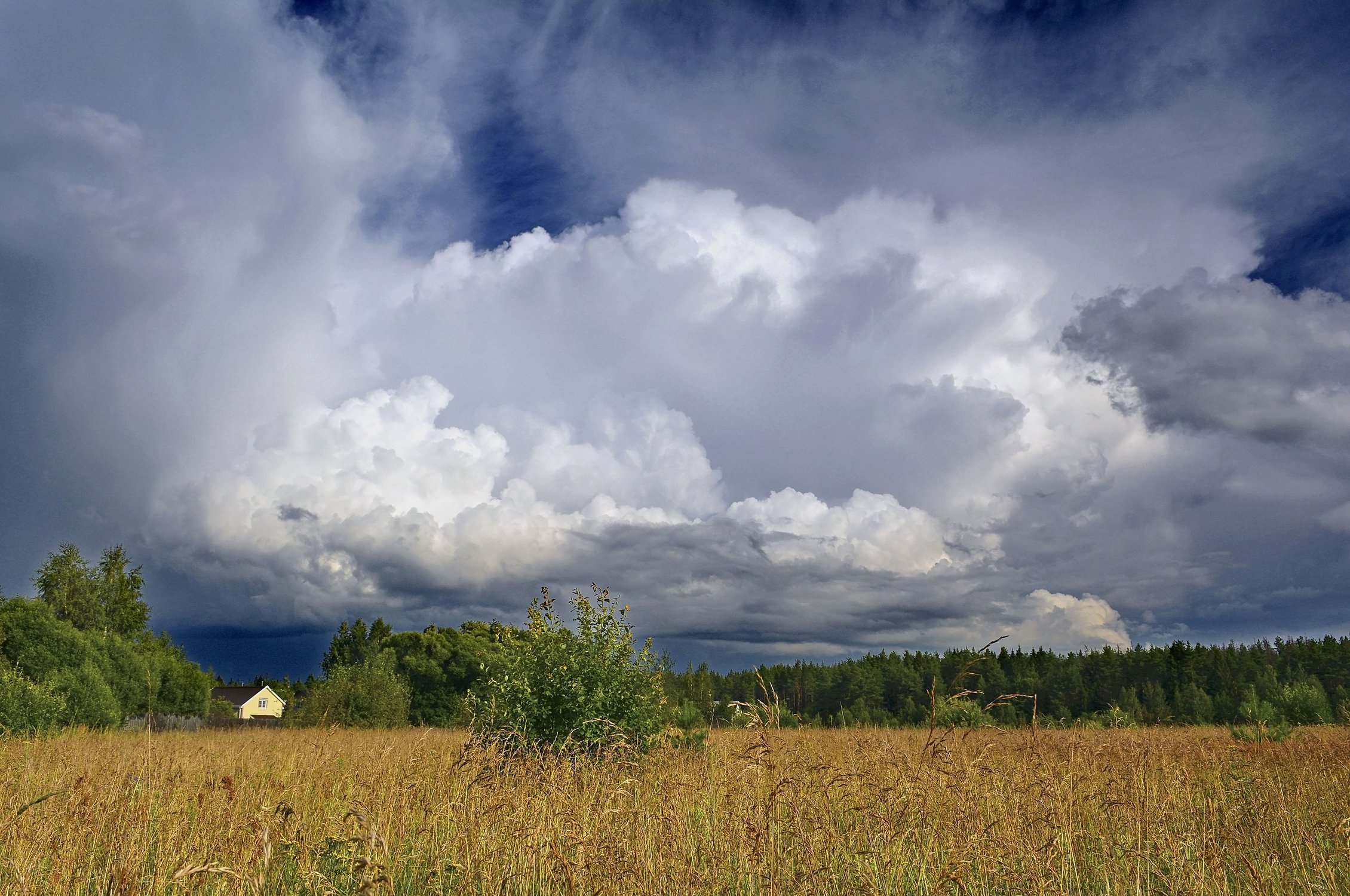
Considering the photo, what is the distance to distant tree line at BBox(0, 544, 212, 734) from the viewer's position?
68.8 feet

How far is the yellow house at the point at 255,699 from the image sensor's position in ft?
294

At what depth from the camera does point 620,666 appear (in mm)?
12344

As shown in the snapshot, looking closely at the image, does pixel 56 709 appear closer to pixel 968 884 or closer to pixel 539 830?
pixel 539 830

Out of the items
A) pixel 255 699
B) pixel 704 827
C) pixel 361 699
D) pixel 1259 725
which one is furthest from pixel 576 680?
pixel 255 699

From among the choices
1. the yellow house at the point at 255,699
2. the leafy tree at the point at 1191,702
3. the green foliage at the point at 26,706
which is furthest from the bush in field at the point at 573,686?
the yellow house at the point at 255,699

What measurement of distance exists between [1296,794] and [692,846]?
7771 mm

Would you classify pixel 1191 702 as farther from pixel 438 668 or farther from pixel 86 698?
pixel 86 698

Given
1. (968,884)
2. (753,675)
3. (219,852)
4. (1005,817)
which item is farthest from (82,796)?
(1005,817)

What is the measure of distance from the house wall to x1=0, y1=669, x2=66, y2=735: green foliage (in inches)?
2981

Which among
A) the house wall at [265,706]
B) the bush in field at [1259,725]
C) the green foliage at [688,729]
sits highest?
the bush in field at [1259,725]

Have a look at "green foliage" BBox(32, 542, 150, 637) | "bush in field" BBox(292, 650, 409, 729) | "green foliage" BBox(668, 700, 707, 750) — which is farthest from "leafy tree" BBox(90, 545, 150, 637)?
"green foliage" BBox(668, 700, 707, 750)

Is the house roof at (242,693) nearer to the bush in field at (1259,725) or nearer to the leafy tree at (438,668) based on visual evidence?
the leafy tree at (438,668)

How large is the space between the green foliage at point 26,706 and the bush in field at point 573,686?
14470mm

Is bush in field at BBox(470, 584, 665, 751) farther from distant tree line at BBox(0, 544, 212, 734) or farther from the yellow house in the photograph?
the yellow house
